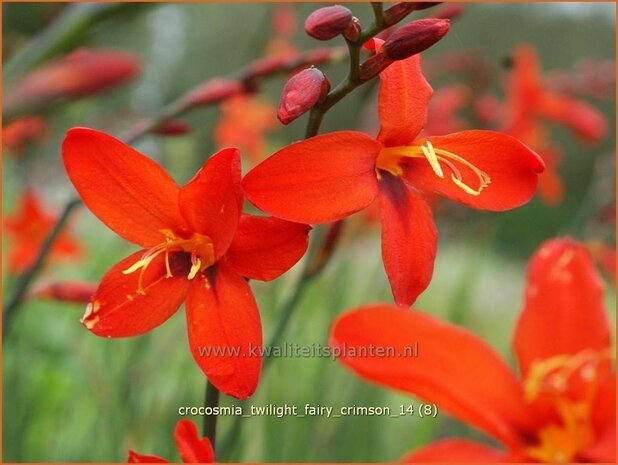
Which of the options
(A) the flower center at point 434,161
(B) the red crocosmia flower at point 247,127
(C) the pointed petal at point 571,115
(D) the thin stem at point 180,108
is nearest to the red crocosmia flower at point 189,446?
(A) the flower center at point 434,161

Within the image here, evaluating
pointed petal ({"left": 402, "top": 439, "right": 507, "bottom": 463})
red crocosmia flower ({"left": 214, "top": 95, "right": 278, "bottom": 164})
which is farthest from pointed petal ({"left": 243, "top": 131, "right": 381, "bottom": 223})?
red crocosmia flower ({"left": 214, "top": 95, "right": 278, "bottom": 164})

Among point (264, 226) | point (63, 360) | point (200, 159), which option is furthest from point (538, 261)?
point (63, 360)

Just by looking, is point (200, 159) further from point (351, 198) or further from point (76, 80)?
point (351, 198)

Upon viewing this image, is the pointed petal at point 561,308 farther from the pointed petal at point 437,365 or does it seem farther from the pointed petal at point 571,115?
the pointed petal at point 571,115

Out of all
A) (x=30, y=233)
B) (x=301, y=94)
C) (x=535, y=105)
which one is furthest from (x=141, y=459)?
(x=535, y=105)

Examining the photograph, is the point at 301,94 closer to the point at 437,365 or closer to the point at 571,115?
the point at 437,365

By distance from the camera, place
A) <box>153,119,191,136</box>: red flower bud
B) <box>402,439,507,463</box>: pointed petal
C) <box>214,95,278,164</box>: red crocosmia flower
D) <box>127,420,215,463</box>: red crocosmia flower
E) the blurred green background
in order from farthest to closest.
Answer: <box>214,95,278,164</box>: red crocosmia flower < the blurred green background < <box>153,119,191,136</box>: red flower bud < <box>402,439,507,463</box>: pointed petal < <box>127,420,215,463</box>: red crocosmia flower

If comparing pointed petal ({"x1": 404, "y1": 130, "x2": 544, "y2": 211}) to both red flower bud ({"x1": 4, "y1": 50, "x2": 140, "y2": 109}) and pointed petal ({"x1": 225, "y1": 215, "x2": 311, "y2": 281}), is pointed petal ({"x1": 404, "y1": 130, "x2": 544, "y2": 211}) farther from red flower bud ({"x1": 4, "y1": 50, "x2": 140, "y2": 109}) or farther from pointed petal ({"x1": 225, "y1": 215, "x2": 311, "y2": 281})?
red flower bud ({"x1": 4, "y1": 50, "x2": 140, "y2": 109})
